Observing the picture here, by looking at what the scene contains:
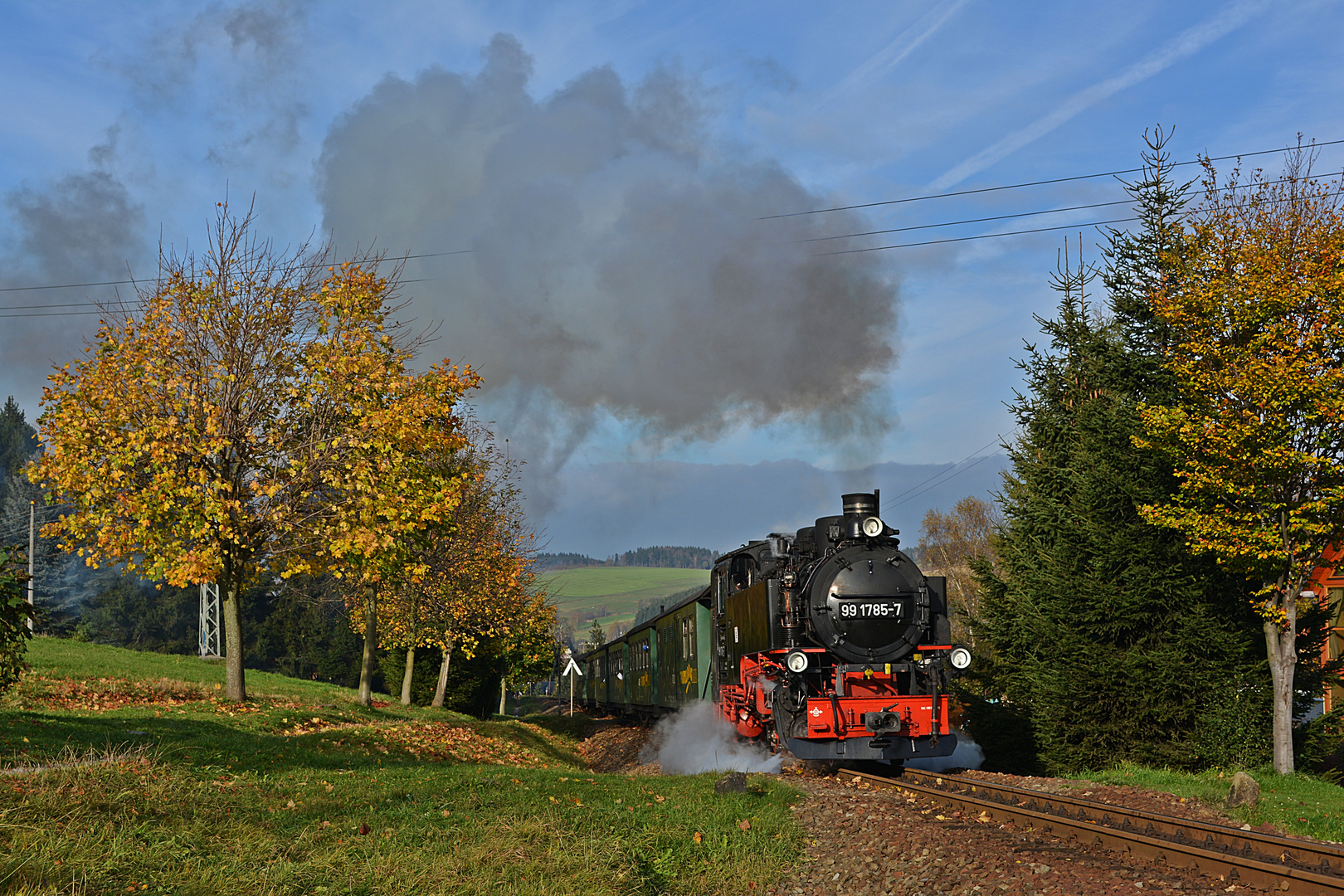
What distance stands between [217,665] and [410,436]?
54.8 feet

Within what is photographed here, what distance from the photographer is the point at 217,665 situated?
2930cm

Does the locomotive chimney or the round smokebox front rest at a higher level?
the locomotive chimney

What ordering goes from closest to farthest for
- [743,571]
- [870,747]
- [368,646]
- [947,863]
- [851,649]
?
[947,863], [870,747], [851,649], [743,571], [368,646]

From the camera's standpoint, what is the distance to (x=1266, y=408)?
1525 centimetres

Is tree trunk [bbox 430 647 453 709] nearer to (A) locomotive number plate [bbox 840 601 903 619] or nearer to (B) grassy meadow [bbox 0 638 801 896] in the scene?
(B) grassy meadow [bbox 0 638 801 896]

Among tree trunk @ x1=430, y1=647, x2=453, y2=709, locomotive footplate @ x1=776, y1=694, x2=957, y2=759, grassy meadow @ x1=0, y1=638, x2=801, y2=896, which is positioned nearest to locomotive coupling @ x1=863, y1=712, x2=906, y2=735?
locomotive footplate @ x1=776, y1=694, x2=957, y2=759

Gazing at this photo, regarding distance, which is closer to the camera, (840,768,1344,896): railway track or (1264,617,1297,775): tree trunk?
(840,768,1344,896): railway track

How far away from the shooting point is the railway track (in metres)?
6.98

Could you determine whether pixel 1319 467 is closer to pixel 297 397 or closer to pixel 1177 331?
pixel 1177 331

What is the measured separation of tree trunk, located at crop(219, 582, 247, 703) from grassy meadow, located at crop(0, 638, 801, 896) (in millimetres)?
2952

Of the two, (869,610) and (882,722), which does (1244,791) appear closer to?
(882,722)

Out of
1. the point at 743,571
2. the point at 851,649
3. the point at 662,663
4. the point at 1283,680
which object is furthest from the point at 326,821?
the point at 662,663

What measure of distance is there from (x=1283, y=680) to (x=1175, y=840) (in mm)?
9622

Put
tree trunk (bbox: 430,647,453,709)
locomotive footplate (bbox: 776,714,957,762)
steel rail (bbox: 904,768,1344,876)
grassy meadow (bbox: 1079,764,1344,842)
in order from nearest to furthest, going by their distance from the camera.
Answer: steel rail (bbox: 904,768,1344,876) → grassy meadow (bbox: 1079,764,1344,842) → locomotive footplate (bbox: 776,714,957,762) → tree trunk (bbox: 430,647,453,709)
